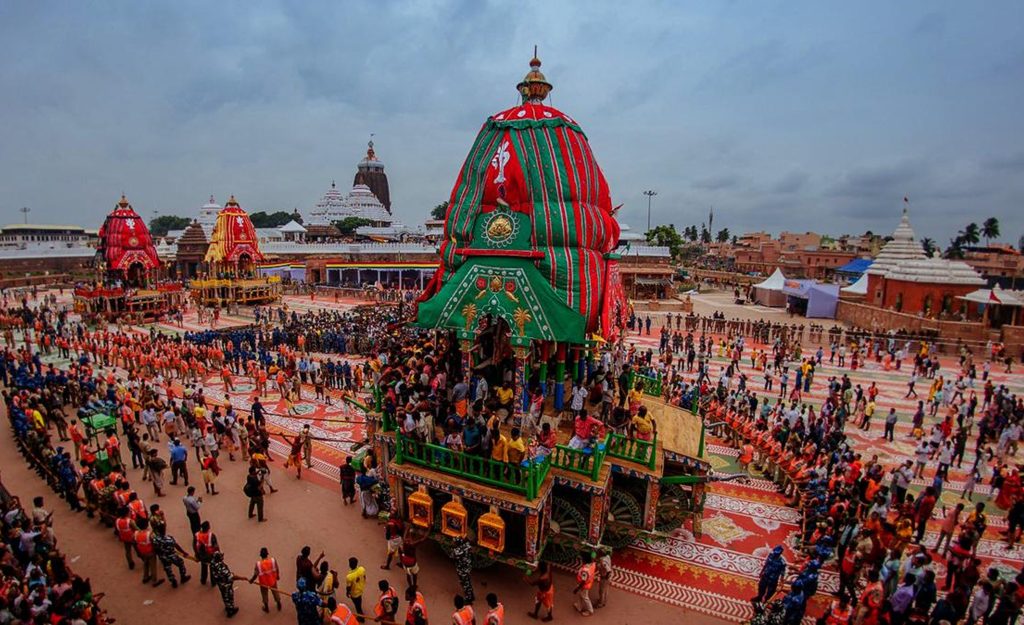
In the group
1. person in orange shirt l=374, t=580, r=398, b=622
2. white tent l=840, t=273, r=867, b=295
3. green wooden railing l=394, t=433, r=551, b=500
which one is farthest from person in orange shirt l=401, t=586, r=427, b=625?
white tent l=840, t=273, r=867, b=295

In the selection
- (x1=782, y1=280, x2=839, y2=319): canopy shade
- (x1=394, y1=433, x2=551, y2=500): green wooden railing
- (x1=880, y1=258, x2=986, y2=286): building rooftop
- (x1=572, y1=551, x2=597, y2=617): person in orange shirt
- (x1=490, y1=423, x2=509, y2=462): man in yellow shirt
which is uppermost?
(x1=880, y1=258, x2=986, y2=286): building rooftop

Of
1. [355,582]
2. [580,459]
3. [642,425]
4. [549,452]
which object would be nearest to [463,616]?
[355,582]

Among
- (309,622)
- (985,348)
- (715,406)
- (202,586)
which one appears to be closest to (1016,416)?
(715,406)

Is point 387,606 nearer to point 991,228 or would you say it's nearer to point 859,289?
point 859,289

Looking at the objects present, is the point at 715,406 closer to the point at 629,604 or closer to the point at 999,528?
the point at 999,528

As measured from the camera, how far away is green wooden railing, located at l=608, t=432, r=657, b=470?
870cm

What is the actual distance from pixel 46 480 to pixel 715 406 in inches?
691

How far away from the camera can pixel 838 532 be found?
30.3 feet

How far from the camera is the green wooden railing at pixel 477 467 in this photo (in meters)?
7.83

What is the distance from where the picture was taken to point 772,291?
139 feet

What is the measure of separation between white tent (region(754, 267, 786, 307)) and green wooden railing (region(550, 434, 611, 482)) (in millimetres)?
37228

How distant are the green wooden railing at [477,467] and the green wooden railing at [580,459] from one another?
29 cm

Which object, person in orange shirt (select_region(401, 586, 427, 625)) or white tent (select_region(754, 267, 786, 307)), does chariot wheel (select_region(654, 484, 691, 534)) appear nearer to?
person in orange shirt (select_region(401, 586, 427, 625))

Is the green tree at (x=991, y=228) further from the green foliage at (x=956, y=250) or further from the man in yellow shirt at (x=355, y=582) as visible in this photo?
the man in yellow shirt at (x=355, y=582)
